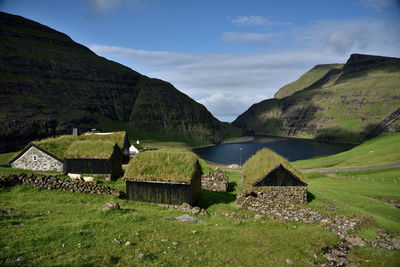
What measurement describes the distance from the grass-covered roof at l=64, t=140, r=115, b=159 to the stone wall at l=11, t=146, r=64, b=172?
3.95m

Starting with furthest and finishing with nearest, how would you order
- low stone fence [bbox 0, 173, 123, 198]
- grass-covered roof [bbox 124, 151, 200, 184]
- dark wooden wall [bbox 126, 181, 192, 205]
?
1. grass-covered roof [bbox 124, 151, 200, 184]
2. dark wooden wall [bbox 126, 181, 192, 205]
3. low stone fence [bbox 0, 173, 123, 198]

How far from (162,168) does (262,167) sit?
40.8 feet

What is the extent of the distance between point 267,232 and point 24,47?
198 metres

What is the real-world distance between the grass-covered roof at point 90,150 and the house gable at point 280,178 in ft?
73.5

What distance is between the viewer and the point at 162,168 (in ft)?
87.8

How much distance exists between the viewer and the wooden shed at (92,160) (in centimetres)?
3653

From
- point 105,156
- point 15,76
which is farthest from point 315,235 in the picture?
point 15,76

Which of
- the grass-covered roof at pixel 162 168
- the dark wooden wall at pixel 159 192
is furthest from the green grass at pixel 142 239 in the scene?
the grass-covered roof at pixel 162 168

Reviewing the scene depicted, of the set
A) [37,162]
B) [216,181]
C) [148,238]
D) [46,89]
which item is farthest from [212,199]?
[46,89]

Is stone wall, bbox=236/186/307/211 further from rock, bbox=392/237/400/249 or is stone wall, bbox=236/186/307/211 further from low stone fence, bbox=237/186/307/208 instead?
rock, bbox=392/237/400/249

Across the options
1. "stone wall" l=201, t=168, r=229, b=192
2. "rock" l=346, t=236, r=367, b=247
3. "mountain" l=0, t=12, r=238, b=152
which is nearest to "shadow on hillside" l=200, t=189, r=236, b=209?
"stone wall" l=201, t=168, r=229, b=192

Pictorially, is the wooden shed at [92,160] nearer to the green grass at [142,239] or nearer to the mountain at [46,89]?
the green grass at [142,239]

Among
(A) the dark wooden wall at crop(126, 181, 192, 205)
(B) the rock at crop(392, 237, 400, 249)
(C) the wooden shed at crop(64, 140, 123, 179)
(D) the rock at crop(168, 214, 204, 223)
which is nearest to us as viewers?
(B) the rock at crop(392, 237, 400, 249)

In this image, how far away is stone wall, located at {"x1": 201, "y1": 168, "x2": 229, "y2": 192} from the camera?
37094 mm
